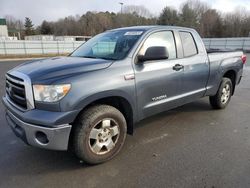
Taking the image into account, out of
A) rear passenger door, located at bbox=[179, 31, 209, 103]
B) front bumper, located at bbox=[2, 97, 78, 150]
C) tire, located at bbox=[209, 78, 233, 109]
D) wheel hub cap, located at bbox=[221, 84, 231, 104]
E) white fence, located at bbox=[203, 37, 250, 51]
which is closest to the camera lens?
front bumper, located at bbox=[2, 97, 78, 150]

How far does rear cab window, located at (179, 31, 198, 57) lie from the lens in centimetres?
413

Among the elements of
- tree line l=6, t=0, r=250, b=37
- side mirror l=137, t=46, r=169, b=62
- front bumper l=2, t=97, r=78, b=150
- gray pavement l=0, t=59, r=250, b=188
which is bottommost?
gray pavement l=0, t=59, r=250, b=188

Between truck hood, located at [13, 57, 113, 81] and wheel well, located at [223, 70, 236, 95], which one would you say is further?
wheel well, located at [223, 70, 236, 95]

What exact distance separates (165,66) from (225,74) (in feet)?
8.12

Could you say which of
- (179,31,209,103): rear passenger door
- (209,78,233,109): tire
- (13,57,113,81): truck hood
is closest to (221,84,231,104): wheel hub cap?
(209,78,233,109): tire

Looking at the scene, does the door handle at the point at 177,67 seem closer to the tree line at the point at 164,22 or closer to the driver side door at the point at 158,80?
the driver side door at the point at 158,80

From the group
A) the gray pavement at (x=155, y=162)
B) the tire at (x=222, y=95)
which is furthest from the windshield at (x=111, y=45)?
the tire at (x=222, y=95)

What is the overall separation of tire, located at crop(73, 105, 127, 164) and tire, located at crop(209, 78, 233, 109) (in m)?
2.85

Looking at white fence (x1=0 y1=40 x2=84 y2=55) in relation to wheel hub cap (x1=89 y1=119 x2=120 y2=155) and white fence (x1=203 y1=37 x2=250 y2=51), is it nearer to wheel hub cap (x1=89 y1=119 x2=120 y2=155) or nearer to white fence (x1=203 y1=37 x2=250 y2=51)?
white fence (x1=203 y1=37 x2=250 y2=51)

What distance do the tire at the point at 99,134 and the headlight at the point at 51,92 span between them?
396 millimetres

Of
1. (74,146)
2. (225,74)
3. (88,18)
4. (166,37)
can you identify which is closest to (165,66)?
(166,37)

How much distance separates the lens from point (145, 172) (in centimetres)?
286

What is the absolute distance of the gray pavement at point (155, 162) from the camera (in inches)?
106

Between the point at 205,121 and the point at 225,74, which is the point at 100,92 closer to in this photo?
the point at 205,121
